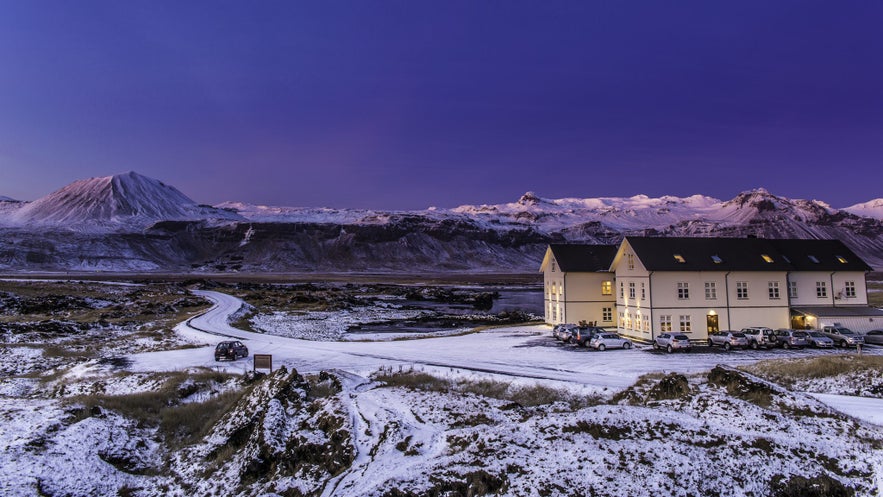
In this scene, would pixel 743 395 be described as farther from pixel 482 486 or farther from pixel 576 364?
pixel 576 364

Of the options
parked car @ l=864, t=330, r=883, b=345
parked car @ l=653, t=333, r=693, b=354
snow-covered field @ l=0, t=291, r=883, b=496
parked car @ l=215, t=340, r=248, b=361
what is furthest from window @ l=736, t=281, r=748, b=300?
parked car @ l=215, t=340, r=248, b=361

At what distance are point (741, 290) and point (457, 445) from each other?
46.4 m

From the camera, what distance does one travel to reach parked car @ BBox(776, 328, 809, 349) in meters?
44.3

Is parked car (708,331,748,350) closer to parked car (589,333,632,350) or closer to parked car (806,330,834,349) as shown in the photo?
parked car (806,330,834,349)

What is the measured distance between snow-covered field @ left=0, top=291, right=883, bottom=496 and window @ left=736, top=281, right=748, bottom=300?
28.3m

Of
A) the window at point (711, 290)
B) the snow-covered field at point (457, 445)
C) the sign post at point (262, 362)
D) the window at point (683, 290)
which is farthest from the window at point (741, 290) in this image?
the sign post at point (262, 362)

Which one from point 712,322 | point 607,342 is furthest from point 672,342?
point 712,322

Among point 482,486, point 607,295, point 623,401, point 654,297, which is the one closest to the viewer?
point 482,486

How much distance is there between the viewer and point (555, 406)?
825 inches

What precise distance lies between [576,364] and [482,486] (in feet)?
83.3

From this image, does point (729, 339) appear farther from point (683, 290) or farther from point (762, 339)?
point (683, 290)

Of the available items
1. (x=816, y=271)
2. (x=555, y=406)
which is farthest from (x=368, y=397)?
(x=816, y=271)

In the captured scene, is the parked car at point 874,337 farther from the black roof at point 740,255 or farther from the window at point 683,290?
the window at point 683,290

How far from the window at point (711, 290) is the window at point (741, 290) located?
8.03 ft
